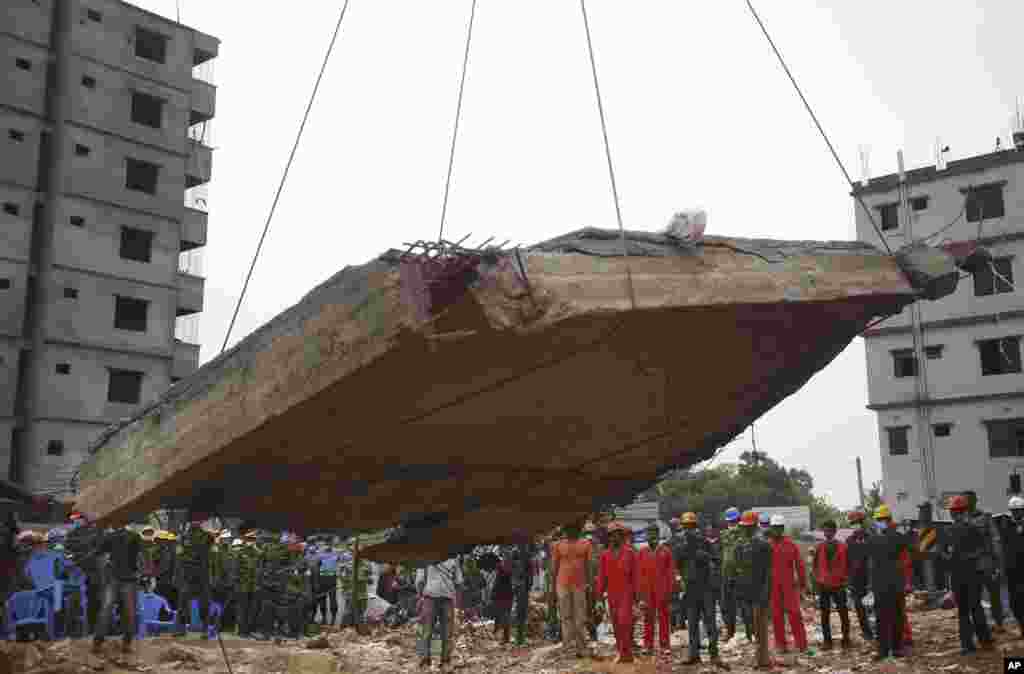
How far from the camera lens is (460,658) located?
13.7 m

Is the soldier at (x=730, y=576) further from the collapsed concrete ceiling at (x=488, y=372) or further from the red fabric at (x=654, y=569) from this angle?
the collapsed concrete ceiling at (x=488, y=372)

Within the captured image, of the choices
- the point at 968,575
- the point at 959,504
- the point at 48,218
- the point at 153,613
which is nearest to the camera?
the point at 968,575

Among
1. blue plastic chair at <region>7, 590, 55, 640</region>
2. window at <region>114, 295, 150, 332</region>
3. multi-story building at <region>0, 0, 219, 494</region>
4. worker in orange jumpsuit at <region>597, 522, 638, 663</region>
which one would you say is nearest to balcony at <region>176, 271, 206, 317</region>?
multi-story building at <region>0, 0, 219, 494</region>

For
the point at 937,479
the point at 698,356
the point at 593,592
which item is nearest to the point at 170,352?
the point at 593,592

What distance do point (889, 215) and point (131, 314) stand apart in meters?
28.7

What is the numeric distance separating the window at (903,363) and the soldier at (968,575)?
28856 mm

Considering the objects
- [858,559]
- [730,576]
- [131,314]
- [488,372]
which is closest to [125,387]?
[131,314]

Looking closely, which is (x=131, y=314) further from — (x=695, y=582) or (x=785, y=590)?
(x=785, y=590)

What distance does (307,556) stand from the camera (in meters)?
18.8

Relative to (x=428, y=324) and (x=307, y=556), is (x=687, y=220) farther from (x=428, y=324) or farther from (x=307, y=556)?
(x=307, y=556)

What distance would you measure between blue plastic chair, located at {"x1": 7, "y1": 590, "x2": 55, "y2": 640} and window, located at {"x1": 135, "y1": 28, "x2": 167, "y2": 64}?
88.9 ft

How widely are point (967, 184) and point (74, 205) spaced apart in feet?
105

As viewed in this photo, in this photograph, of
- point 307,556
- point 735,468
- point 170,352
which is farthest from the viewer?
point 735,468

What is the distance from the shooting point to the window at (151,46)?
118 ft
